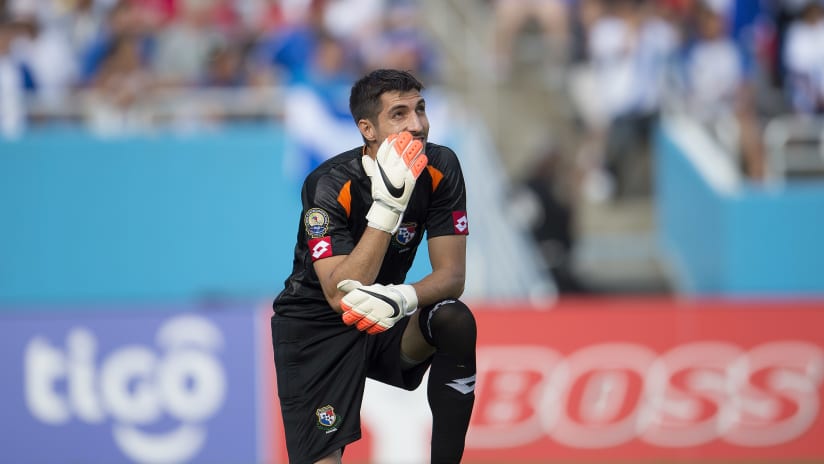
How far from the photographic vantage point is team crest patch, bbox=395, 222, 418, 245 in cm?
547

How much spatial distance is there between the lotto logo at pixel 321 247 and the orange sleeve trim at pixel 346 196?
19 cm

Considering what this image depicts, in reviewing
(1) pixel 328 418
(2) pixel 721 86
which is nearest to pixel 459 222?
(1) pixel 328 418

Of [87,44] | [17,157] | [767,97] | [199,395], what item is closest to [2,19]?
[87,44]

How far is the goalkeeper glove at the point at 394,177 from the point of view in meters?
5.00

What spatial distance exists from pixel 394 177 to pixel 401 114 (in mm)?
348

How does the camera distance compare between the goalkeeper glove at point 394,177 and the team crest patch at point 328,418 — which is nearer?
the goalkeeper glove at point 394,177

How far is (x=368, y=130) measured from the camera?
530 centimetres

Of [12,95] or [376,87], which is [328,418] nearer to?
[376,87]

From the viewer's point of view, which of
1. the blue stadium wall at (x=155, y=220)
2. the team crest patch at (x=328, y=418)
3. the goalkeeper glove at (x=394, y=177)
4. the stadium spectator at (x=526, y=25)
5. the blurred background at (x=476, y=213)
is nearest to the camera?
the goalkeeper glove at (x=394, y=177)

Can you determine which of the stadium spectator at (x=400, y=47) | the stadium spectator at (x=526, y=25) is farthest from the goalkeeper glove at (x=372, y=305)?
the stadium spectator at (x=526, y=25)

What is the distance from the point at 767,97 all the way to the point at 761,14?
49.2 inches

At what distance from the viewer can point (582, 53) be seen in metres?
13.3

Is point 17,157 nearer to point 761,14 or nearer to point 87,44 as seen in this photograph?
point 87,44

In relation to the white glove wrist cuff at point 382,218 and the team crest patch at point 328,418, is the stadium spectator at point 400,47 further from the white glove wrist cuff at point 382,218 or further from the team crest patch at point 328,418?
the white glove wrist cuff at point 382,218
